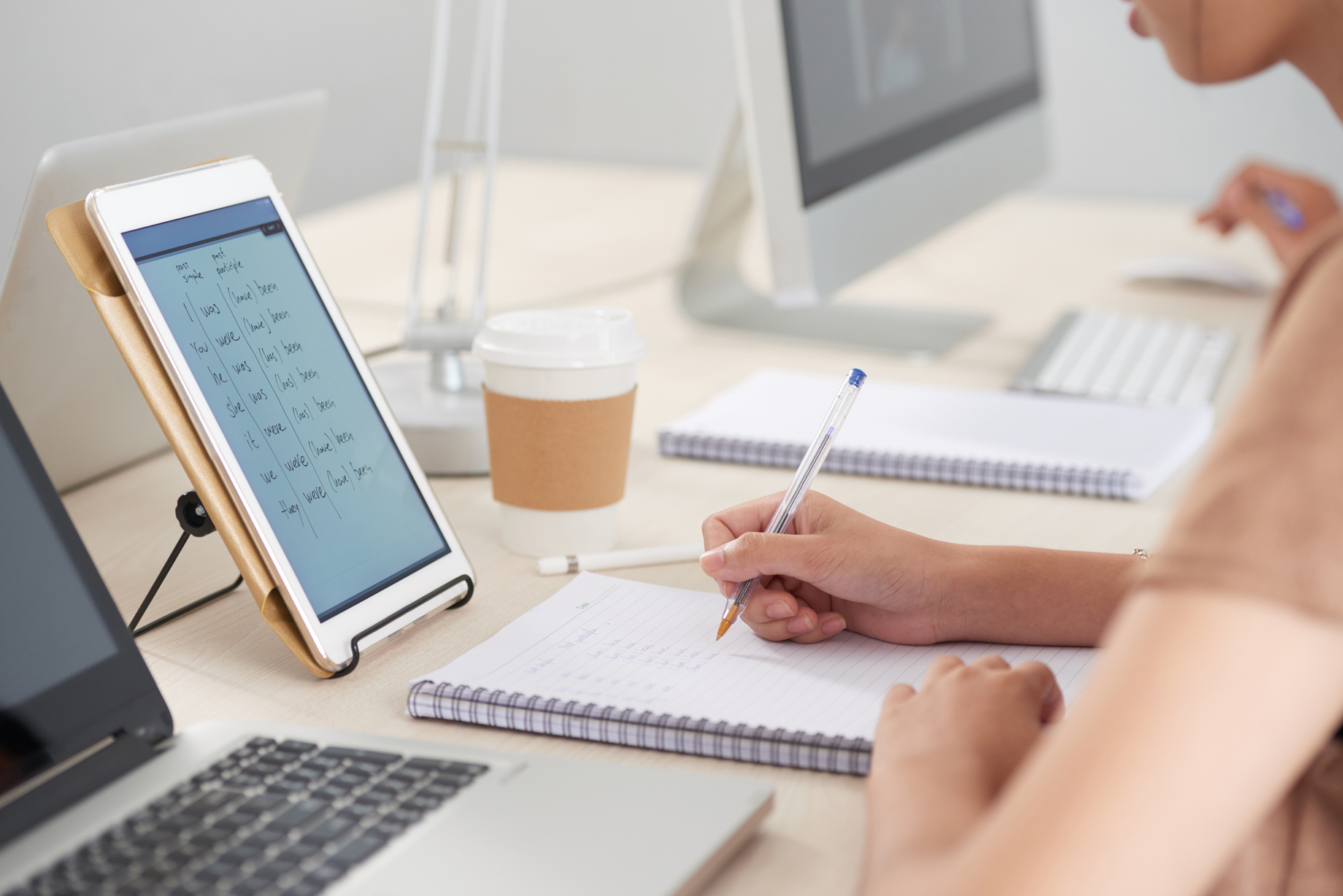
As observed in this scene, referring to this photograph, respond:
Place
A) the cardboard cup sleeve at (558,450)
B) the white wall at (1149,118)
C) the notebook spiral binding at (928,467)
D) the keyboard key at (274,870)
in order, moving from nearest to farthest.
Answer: the keyboard key at (274,870) → the cardboard cup sleeve at (558,450) → the notebook spiral binding at (928,467) → the white wall at (1149,118)

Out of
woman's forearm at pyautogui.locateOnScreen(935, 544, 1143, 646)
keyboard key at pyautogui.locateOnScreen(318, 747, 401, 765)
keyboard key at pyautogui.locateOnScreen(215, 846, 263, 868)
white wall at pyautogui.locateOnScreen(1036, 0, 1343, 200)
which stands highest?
keyboard key at pyautogui.locateOnScreen(215, 846, 263, 868)

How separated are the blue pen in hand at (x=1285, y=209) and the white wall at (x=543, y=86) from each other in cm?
47

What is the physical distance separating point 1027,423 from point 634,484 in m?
0.33

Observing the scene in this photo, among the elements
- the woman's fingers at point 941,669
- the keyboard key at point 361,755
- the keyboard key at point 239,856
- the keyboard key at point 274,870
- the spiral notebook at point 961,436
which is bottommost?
the spiral notebook at point 961,436

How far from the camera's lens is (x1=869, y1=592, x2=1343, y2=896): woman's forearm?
33 cm

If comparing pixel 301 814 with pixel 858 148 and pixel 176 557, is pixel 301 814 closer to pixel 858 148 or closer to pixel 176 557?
pixel 176 557

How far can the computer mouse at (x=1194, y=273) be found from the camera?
1470 millimetres

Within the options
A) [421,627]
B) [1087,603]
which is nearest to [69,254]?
[421,627]

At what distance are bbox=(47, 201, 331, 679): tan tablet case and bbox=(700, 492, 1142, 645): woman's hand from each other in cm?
23

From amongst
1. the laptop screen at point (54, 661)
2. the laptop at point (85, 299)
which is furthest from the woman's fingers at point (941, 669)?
the laptop at point (85, 299)

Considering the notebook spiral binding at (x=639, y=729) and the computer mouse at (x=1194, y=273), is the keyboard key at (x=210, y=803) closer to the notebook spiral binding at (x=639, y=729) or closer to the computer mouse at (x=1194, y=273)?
the notebook spiral binding at (x=639, y=729)

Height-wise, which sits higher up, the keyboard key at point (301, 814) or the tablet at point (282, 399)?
the tablet at point (282, 399)

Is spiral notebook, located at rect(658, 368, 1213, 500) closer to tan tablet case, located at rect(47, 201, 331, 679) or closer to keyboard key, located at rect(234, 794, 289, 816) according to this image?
tan tablet case, located at rect(47, 201, 331, 679)

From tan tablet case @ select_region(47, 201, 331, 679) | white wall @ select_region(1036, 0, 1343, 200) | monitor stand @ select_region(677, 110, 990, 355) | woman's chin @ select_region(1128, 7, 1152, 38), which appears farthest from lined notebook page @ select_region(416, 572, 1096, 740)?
white wall @ select_region(1036, 0, 1343, 200)
